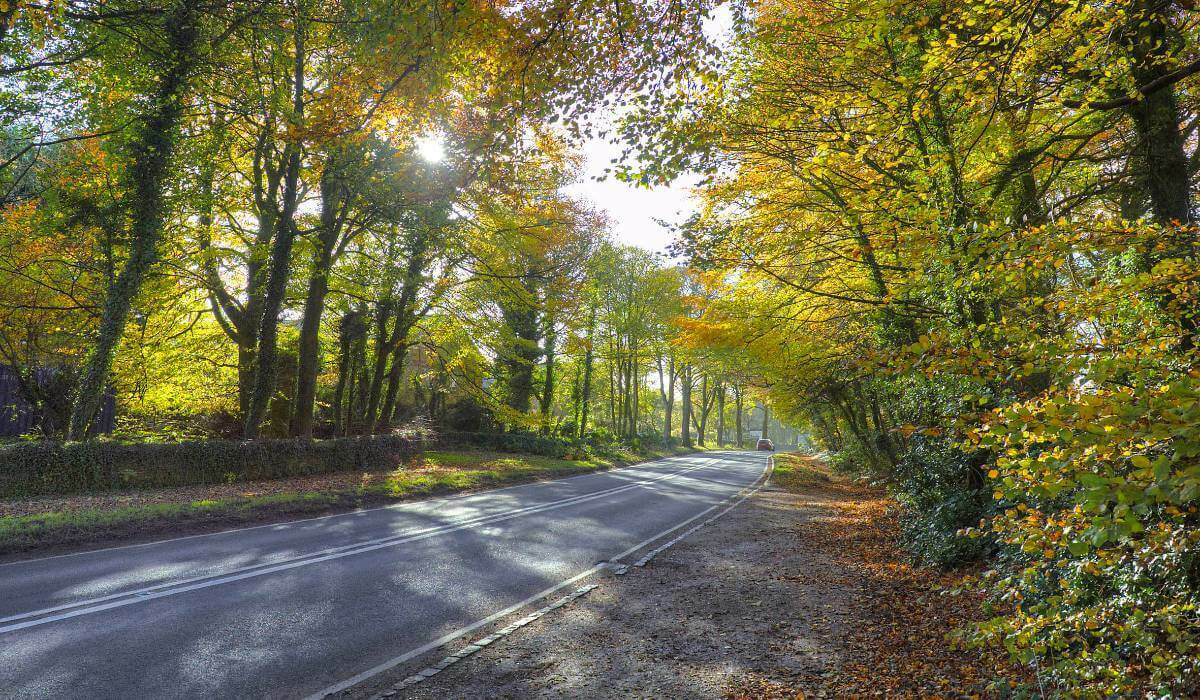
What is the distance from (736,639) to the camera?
542cm

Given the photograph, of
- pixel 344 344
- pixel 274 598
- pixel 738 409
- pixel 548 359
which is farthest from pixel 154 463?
pixel 738 409

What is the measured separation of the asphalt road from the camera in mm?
4230

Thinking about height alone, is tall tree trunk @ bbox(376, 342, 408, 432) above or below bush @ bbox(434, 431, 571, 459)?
above

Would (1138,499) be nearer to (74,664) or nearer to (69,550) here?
(74,664)

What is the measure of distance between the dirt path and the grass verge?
6.79 m

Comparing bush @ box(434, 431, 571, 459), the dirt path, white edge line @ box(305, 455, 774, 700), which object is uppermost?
bush @ box(434, 431, 571, 459)

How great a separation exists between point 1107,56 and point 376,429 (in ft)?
78.9

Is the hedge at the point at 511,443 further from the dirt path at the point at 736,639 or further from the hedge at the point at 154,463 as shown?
the dirt path at the point at 736,639

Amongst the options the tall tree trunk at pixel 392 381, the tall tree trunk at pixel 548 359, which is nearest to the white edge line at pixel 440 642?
the tall tree trunk at pixel 392 381

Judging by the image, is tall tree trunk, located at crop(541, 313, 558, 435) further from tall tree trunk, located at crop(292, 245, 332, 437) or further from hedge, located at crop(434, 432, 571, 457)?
tall tree trunk, located at crop(292, 245, 332, 437)

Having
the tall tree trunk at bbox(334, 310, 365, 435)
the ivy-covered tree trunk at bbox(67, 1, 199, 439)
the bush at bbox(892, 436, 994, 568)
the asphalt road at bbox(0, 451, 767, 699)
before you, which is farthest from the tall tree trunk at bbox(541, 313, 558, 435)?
the bush at bbox(892, 436, 994, 568)

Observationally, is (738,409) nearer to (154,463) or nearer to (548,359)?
(548,359)

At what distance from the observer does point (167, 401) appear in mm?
17109

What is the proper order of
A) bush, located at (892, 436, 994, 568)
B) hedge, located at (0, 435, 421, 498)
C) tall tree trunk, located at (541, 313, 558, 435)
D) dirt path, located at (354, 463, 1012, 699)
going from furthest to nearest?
tall tree trunk, located at (541, 313, 558, 435), hedge, located at (0, 435, 421, 498), bush, located at (892, 436, 994, 568), dirt path, located at (354, 463, 1012, 699)
